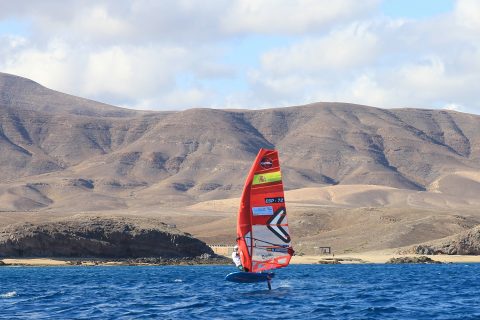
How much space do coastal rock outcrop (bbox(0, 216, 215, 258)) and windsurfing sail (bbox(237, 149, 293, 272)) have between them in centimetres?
7240

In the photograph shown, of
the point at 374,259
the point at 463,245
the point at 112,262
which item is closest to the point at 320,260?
the point at 374,259

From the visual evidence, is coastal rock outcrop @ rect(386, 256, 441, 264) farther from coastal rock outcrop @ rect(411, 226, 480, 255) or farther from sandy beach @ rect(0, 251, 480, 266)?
coastal rock outcrop @ rect(411, 226, 480, 255)

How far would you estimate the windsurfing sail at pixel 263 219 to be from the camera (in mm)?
57906

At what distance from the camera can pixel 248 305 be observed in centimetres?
5425

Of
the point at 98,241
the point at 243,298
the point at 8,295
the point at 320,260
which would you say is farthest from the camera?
the point at 320,260

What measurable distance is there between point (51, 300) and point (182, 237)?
258 feet

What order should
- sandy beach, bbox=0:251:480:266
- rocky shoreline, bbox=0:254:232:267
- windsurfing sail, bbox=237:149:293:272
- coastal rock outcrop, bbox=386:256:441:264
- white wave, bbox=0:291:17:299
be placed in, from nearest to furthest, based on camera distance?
windsurfing sail, bbox=237:149:293:272 → white wave, bbox=0:291:17:299 → rocky shoreline, bbox=0:254:232:267 → sandy beach, bbox=0:251:480:266 → coastal rock outcrop, bbox=386:256:441:264

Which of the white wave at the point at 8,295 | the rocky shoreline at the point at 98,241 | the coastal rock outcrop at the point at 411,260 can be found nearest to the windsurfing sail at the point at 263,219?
the white wave at the point at 8,295

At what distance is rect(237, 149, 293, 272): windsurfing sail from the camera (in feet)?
190

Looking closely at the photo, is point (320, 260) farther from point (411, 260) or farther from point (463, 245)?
point (463, 245)

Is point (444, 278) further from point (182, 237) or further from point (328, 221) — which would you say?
point (328, 221)

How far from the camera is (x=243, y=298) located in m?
59.0

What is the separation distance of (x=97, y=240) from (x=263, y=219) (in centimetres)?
7459

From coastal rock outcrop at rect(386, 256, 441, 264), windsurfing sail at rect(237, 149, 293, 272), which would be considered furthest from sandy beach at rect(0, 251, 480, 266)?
windsurfing sail at rect(237, 149, 293, 272)
